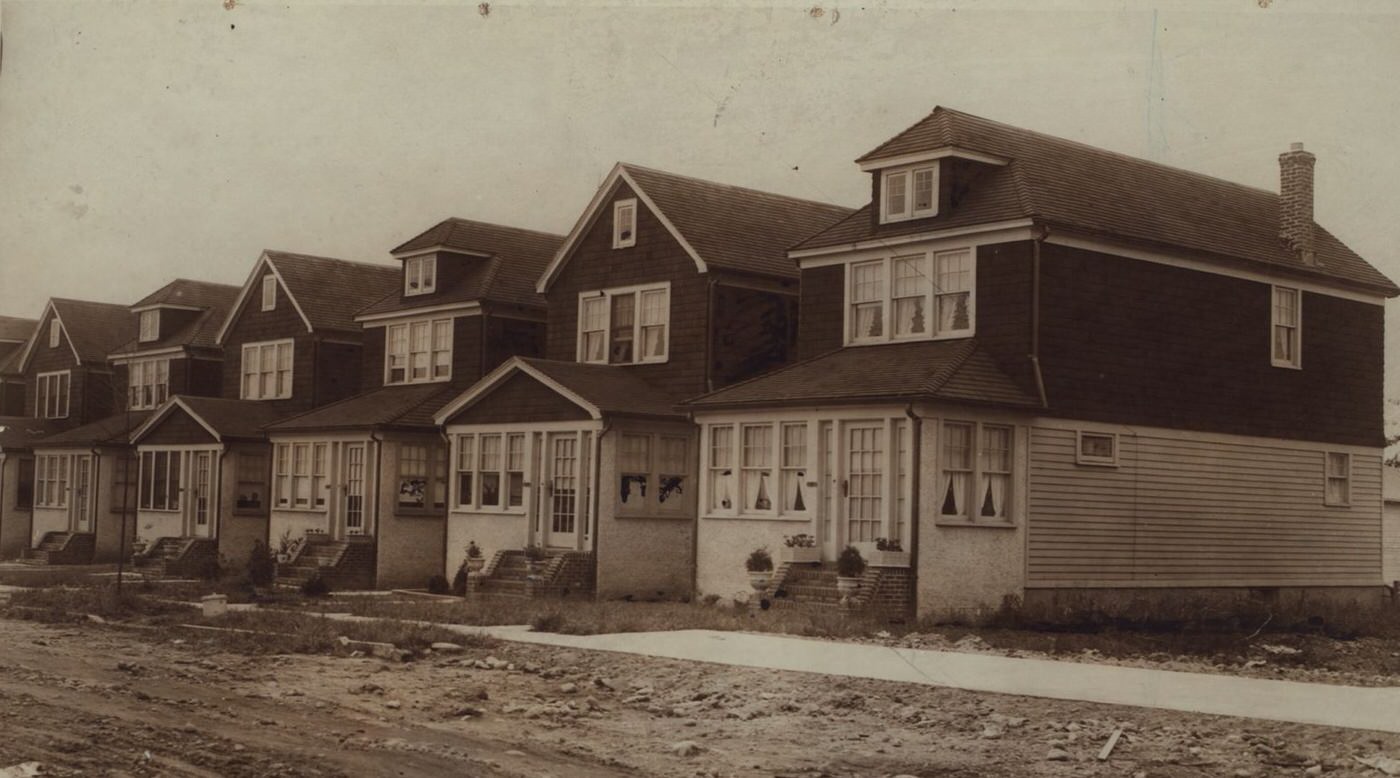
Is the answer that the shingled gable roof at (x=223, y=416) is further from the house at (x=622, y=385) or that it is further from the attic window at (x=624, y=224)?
the attic window at (x=624, y=224)

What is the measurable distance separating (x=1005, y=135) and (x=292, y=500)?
18719mm

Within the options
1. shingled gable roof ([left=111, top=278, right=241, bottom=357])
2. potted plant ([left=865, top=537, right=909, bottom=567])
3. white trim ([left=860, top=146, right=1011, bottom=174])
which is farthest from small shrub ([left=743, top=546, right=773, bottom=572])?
shingled gable roof ([left=111, top=278, right=241, bottom=357])

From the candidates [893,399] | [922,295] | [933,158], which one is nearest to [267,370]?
[922,295]

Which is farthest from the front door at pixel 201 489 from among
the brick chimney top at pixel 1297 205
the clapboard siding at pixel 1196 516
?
the brick chimney top at pixel 1297 205

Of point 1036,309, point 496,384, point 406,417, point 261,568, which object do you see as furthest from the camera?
point 406,417

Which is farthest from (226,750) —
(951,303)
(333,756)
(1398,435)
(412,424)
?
(1398,435)

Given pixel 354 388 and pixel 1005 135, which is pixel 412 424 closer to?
pixel 354 388

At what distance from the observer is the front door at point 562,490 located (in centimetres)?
2947

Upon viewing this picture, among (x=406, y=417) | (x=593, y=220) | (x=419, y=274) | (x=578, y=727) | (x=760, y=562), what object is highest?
(x=593, y=220)

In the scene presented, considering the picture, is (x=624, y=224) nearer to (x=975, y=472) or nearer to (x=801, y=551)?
(x=801, y=551)

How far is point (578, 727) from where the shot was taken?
14.4 m

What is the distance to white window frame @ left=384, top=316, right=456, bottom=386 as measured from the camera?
1427 inches

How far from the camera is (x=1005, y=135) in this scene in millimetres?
27344

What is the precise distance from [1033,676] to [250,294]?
3002 centimetres
